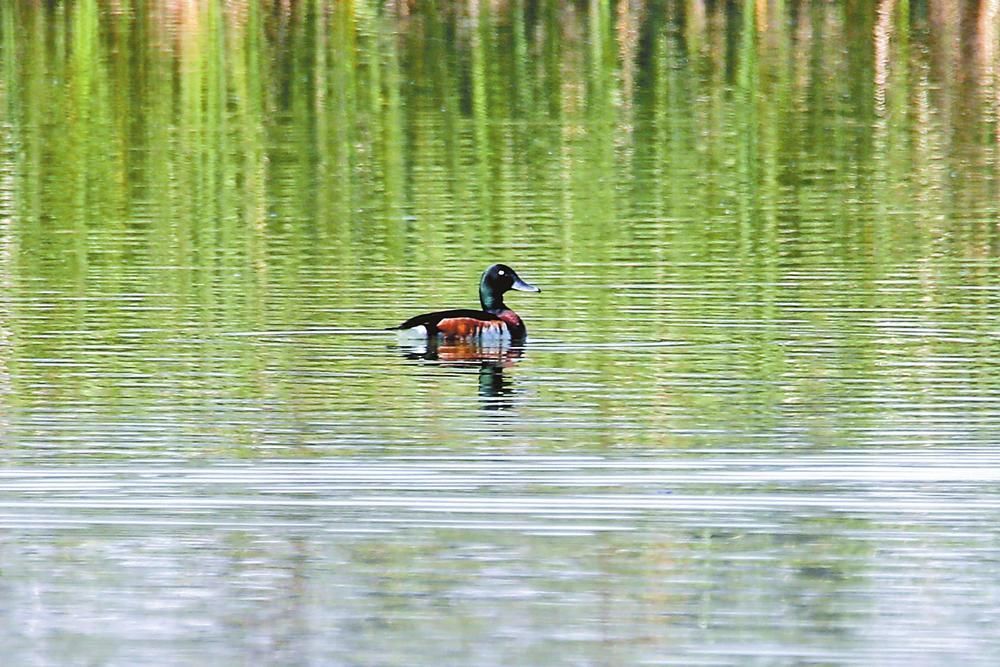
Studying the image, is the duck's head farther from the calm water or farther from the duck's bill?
the calm water

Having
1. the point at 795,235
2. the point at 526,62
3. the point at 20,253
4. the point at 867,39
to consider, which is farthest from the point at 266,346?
the point at 867,39

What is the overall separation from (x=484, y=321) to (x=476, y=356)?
338mm

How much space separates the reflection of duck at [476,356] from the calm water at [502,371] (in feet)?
0.18

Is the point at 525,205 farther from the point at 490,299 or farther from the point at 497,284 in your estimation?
the point at 490,299

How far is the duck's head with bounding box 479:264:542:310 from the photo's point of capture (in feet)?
51.0

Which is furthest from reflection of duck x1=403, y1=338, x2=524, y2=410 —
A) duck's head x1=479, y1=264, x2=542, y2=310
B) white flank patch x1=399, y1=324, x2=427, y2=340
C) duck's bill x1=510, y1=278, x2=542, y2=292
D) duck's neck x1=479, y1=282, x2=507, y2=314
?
duck's bill x1=510, y1=278, x2=542, y2=292

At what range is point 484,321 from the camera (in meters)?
14.9

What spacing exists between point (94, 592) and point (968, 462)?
3.73 m

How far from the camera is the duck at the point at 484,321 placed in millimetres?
14500

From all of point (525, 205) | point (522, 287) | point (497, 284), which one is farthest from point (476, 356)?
point (525, 205)

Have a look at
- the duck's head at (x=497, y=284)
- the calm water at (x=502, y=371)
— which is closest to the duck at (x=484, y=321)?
the duck's head at (x=497, y=284)

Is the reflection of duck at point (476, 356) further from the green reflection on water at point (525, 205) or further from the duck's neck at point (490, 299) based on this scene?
the duck's neck at point (490, 299)

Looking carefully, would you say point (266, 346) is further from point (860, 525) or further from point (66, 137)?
point (66, 137)

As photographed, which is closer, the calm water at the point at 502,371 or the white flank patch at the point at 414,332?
the calm water at the point at 502,371
